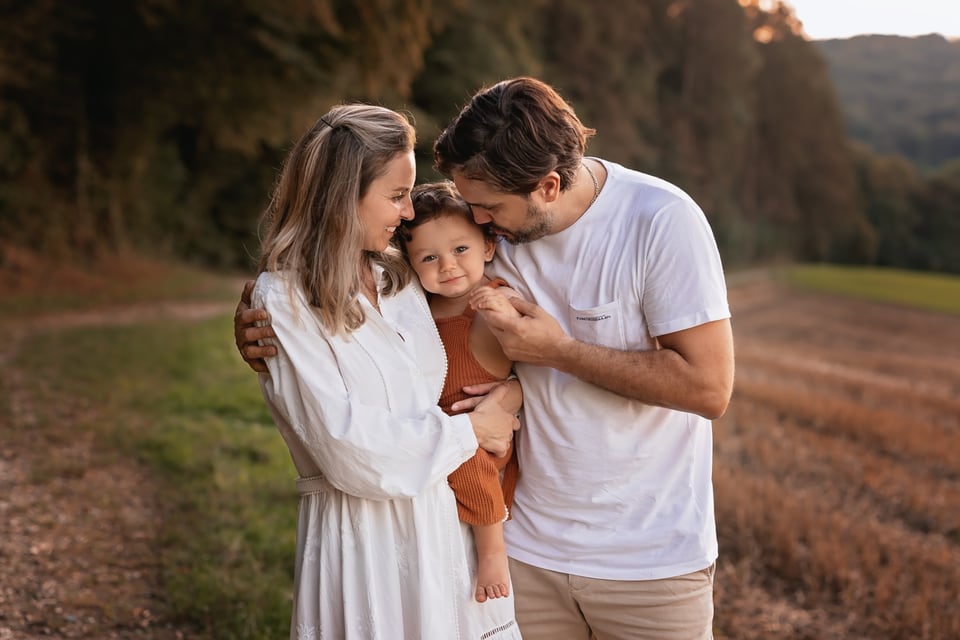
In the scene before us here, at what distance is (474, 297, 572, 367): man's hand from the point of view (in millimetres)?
2424

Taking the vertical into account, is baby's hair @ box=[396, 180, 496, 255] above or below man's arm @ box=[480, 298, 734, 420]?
above

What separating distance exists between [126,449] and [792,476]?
17.4 feet

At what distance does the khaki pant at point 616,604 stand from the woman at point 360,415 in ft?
0.38

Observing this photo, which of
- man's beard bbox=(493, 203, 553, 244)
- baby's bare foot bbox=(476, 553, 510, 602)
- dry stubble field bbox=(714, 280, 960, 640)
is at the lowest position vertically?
dry stubble field bbox=(714, 280, 960, 640)

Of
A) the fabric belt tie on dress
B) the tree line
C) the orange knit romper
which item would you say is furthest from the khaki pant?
the tree line

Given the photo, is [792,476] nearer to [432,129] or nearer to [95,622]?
[95,622]

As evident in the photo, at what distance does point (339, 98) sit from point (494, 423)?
1370 cm

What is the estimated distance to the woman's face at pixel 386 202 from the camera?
245cm

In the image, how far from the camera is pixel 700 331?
91.8 inches

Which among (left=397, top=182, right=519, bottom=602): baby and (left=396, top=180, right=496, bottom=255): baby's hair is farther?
(left=396, top=180, right=496, bottom=255): baby's hair

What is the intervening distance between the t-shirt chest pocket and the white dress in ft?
1.45

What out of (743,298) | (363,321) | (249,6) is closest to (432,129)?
(249,6)

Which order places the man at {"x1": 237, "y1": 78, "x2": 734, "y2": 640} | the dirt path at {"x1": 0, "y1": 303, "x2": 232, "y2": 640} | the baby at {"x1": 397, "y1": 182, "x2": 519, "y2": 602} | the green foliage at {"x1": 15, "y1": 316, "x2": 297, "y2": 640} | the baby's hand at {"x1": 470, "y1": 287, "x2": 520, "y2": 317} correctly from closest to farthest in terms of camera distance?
the man at {"x1": 237, "y1": 78, "x2": 734, "y2": 640} < the baby's hand at {"x1": 470, "y1": 287, "x2": 520, "y2": 317} < the baby at {"x1": 397, "y1": 182, "x2": 519, "y2": 602} < the dirt path at {"x1": 0, "y1": 303, "x2": 232, "y2": 640} < the green foliage at {"x1": 15, "y1": 316, "x2": 297, "y2": 640}

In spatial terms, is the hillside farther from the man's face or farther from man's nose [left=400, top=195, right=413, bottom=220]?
man's nose [left=400, top=195, right=413, bottom=220]
